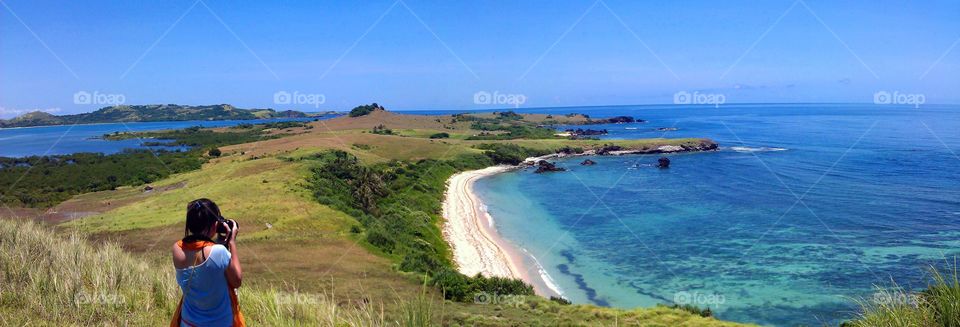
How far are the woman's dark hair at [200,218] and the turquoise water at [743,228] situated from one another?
10516 millimetres

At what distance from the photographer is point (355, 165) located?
48500 millimetres

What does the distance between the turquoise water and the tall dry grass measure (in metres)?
8.98

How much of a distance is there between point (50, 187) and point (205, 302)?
2012 inches

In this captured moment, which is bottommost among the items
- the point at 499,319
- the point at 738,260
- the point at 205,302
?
the point at 738,260

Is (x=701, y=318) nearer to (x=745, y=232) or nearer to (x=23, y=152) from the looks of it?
(x=745, y=232)

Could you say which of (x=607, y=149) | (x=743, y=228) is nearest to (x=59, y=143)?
(x=607, y=149)

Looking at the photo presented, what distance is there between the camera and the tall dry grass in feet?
20.4

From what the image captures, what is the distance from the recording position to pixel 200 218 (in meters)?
4.22

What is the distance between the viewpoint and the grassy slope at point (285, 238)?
16.9 metres

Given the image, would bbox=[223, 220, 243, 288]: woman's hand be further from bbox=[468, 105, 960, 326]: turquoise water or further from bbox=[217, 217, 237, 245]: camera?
bbox=[468, 105, 960, 326]: turquoise water

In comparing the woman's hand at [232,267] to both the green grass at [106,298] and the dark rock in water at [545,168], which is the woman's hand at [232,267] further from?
the dark rock in water at [545,168]

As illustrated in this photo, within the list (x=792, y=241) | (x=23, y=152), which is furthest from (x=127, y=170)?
(x=792, y=241)

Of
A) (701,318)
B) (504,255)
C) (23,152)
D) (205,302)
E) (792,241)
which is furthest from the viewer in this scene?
(23,152)

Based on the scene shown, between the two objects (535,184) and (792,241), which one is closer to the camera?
(792,241)
